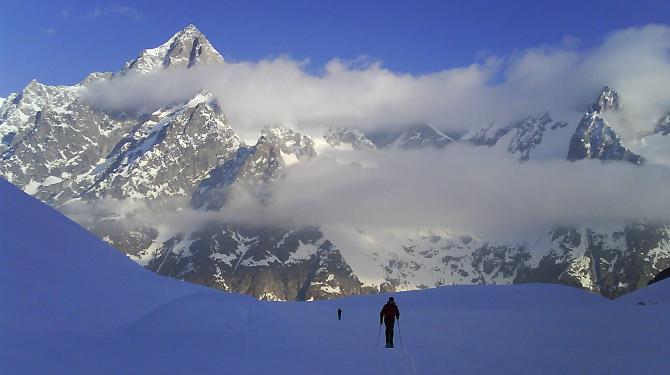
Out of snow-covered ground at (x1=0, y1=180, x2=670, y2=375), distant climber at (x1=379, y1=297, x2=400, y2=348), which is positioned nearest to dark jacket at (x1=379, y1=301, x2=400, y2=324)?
distant climber at (x1=379, y1=297, x2=400, y2=348)

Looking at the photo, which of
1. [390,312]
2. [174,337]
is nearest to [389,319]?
[390,312]

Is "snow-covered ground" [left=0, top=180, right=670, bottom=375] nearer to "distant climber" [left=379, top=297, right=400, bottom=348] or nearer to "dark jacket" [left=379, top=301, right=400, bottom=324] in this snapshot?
"distant climber" [left=379, top=297, right=400, bottom=348]

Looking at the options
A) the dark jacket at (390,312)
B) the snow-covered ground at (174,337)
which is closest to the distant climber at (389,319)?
the dark jacket at (390,312)

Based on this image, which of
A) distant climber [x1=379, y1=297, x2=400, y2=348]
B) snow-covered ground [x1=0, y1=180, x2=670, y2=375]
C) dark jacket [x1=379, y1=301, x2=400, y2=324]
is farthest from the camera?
dark jacket [x1=379, y1=301, x2=400, y2=324]

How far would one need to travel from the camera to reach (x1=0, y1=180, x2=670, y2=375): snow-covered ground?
1393 cm

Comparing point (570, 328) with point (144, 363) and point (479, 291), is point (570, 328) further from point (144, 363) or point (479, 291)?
point (479, 291)

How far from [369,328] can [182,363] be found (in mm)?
19554

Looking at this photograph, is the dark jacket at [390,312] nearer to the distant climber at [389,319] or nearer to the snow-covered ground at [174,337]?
the distant climber at [389,319]

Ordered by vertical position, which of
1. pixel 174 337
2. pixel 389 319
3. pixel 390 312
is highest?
pixel 390 312

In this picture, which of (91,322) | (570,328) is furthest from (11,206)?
(570,328)

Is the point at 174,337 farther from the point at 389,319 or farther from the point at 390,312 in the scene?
the point at 390,312

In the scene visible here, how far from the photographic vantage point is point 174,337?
17891 mm

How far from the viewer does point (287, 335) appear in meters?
23.1

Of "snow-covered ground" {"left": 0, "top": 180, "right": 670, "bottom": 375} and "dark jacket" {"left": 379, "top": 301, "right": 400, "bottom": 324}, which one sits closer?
"snow-covered ground" {"left": 0, "top": 180, "right": 670, "bottom": 375}
